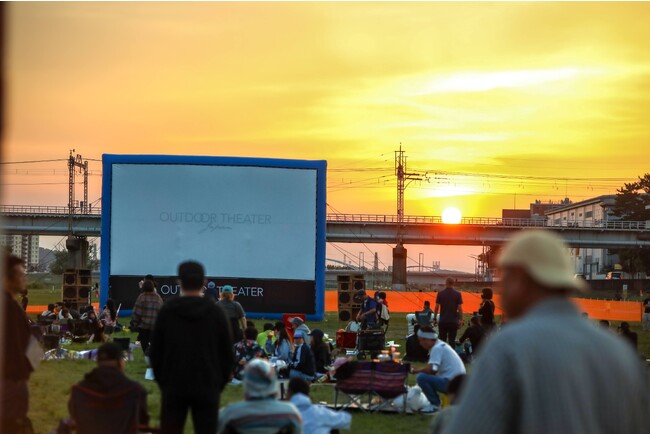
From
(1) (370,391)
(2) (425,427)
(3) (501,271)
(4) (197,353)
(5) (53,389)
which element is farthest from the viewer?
(5) (53,389)

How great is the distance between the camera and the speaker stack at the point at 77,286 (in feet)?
99.0

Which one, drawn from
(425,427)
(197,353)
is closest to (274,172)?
(425,427)

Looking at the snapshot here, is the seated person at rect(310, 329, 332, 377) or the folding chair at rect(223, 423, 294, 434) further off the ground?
the folding chair at rect(223, 423, 294, 434)

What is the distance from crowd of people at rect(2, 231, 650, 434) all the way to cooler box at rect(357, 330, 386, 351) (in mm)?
2009

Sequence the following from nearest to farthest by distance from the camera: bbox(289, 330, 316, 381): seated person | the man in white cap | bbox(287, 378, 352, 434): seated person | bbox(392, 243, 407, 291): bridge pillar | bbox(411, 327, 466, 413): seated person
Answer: the man in white cap → bbox(287, 378, 352, 434): seated person → bbox(411, 327, 466, 413): seated person → bbox(289, 330, 316, 381): seated person → bbox(392, 243, 407, 291): bridge pillar

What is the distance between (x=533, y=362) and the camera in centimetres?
250

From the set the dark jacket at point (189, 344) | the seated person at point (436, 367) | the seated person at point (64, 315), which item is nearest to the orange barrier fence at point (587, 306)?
the seated person at point (64, 315)

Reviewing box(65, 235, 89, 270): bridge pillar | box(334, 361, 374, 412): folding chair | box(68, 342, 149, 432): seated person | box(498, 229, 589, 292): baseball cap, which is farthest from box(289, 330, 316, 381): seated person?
box(65, 235, 89, 270): bridge pillar

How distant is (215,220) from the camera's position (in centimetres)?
2838

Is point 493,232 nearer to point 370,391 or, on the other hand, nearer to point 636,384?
point 370,391

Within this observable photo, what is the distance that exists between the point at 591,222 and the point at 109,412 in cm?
11567

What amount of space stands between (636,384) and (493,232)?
78481 mm

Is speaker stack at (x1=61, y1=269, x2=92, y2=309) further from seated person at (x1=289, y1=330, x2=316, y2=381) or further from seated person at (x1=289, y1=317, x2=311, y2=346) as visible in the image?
seated person at (x1=289, y1=330, x2=316, y2=381)

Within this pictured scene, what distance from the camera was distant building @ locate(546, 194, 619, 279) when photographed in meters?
117
